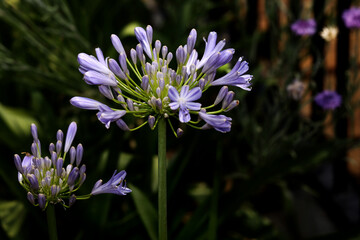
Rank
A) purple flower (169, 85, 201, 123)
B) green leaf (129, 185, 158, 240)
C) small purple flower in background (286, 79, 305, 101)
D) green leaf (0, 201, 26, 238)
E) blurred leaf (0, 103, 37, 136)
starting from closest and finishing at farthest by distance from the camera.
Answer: purple flower (169, 85, 201, 123) → green leaf (129, 185, 158, 240) → green leaf (0, 201, 26, 238) → small purple flower in background (286, 79, 305, 101) → blurred leaf (0, 103, 37, 136)

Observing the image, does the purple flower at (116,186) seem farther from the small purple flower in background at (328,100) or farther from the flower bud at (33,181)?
the small purple flower in background at (328,100)

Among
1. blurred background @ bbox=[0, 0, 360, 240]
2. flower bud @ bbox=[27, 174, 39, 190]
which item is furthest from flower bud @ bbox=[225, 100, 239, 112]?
blurred background @ bbox=[0, 0, 360, 240]

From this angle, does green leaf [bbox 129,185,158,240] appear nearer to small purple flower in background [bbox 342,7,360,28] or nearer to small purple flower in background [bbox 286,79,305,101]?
small purple flower in background [bbox 286,79,305,101]

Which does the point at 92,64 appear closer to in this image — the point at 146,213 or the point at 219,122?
the point at 219,122

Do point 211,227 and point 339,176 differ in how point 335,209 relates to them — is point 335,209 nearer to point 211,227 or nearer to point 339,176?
point 339,176

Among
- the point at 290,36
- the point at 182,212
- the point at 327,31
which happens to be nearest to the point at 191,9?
the point at 290,36
